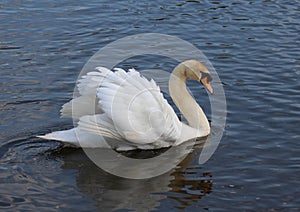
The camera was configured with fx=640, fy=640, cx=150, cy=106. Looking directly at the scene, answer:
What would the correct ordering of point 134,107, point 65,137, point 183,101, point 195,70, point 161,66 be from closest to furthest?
point 134,107, point 65,137, point 195,70, point 183,101, point 161,66

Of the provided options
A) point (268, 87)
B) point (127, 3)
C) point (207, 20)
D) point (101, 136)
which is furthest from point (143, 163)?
point (127, 3)

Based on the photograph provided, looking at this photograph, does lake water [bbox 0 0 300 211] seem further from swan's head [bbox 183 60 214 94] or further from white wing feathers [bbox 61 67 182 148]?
swan's head [bbox 183 60 214 94]

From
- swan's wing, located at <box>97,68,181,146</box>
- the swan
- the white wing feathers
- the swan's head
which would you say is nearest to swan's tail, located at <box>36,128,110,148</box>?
the swan

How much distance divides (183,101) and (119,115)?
5.51 ft

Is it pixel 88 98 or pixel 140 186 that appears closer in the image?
pixel 140 186

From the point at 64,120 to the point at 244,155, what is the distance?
2.80m

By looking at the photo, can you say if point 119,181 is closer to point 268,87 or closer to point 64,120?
point 64,120

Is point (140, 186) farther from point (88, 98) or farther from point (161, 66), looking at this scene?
point (161, 66)

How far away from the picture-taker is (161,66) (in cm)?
1201

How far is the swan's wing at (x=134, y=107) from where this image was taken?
824 cm

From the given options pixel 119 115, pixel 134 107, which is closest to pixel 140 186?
pixel 119 115

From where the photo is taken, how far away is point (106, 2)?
51.0 ft

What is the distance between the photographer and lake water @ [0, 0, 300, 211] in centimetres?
763

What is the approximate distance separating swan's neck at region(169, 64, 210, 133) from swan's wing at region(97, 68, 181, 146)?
1.00 meters
